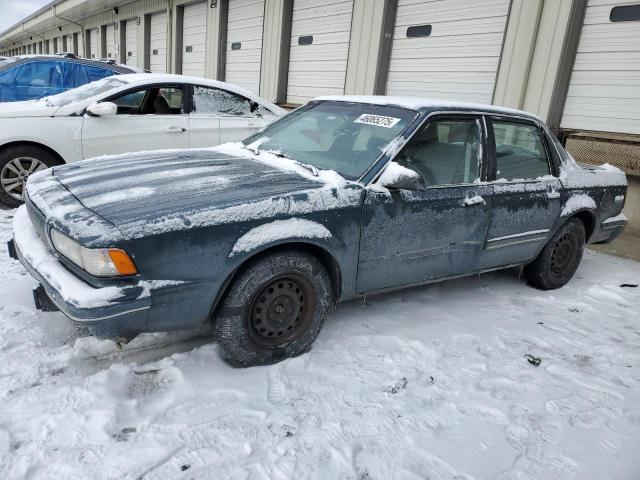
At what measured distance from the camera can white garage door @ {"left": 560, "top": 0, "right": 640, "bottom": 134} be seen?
21.4 ft

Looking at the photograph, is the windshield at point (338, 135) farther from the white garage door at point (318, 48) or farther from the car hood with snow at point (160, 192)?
the white garage door at point (318, 48)

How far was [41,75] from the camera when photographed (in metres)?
8.27

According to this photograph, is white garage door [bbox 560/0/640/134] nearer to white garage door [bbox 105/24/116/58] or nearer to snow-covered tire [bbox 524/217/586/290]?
snow-covered tire [bbox 524/217/586/290]

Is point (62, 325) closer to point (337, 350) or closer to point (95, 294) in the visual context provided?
point (95, 294)

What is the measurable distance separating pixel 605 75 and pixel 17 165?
7.34 metres

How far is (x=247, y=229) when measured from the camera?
2.56m

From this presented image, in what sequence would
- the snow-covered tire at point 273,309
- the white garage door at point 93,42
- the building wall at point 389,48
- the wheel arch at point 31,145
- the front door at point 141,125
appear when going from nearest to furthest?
the snow-covered tire at point 273,309
the wheel arch at point 31,145
the front door at point 141,125
the building wall at point 389,48
the white garage door at point 93,42

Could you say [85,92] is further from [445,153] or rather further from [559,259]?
[559,259]

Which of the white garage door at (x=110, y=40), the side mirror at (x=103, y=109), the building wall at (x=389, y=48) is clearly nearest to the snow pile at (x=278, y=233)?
the side mirror at (x=103, y=109)

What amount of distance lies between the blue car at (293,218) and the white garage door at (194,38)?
490 inches

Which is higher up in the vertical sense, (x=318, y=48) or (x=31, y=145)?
(x=318, y=48)

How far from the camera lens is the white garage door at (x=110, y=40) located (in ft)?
72.5

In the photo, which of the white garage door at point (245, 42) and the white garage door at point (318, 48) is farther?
the white garage door at point (245, 42)

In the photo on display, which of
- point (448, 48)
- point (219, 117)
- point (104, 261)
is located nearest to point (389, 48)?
point (448, 48)
